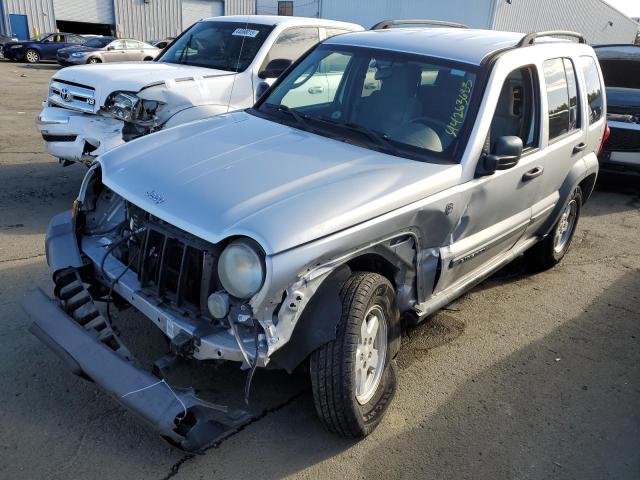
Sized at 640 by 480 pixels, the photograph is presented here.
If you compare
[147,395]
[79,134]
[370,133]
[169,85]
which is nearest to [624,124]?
[370,133]

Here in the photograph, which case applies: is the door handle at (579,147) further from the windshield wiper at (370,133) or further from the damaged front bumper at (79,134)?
the damaged front bumper at (79,134)

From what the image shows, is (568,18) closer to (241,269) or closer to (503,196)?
(503,196)

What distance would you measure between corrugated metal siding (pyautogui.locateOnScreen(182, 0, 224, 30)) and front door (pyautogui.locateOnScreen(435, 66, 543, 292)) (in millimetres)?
38297

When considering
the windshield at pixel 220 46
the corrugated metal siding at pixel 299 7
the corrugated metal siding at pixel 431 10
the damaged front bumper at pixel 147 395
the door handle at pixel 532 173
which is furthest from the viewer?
the corrugated metal siding at pixel 299 7

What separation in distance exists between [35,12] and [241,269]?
38369 mm

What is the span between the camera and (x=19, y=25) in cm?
3372

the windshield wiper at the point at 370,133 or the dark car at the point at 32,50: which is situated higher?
the windshield wiper at the point at 370,133

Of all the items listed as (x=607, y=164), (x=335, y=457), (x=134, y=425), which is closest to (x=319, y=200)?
(x=335, y=457)

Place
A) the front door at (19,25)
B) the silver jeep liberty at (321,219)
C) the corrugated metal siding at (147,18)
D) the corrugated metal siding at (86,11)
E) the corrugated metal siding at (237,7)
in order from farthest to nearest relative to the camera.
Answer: the corrugated metal siding at (237,7) < the corrugated metal siding at (147,18) < the corrugated metal siding at (86,11) < the front door at (19,25) < the silver jeep liberty at (321,219)

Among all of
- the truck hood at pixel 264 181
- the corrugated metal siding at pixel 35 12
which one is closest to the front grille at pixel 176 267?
the truck hood at pixel 264 181

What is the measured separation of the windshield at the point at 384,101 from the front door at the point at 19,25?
35.9 meters

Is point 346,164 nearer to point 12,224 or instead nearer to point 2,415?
point 2,415

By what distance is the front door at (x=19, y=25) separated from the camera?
33.4 metres

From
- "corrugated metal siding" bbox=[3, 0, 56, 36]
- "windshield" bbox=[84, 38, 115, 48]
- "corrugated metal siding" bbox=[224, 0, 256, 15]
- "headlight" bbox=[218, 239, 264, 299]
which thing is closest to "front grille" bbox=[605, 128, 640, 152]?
"headlight" bbox=[218, 239, 264, 299]
